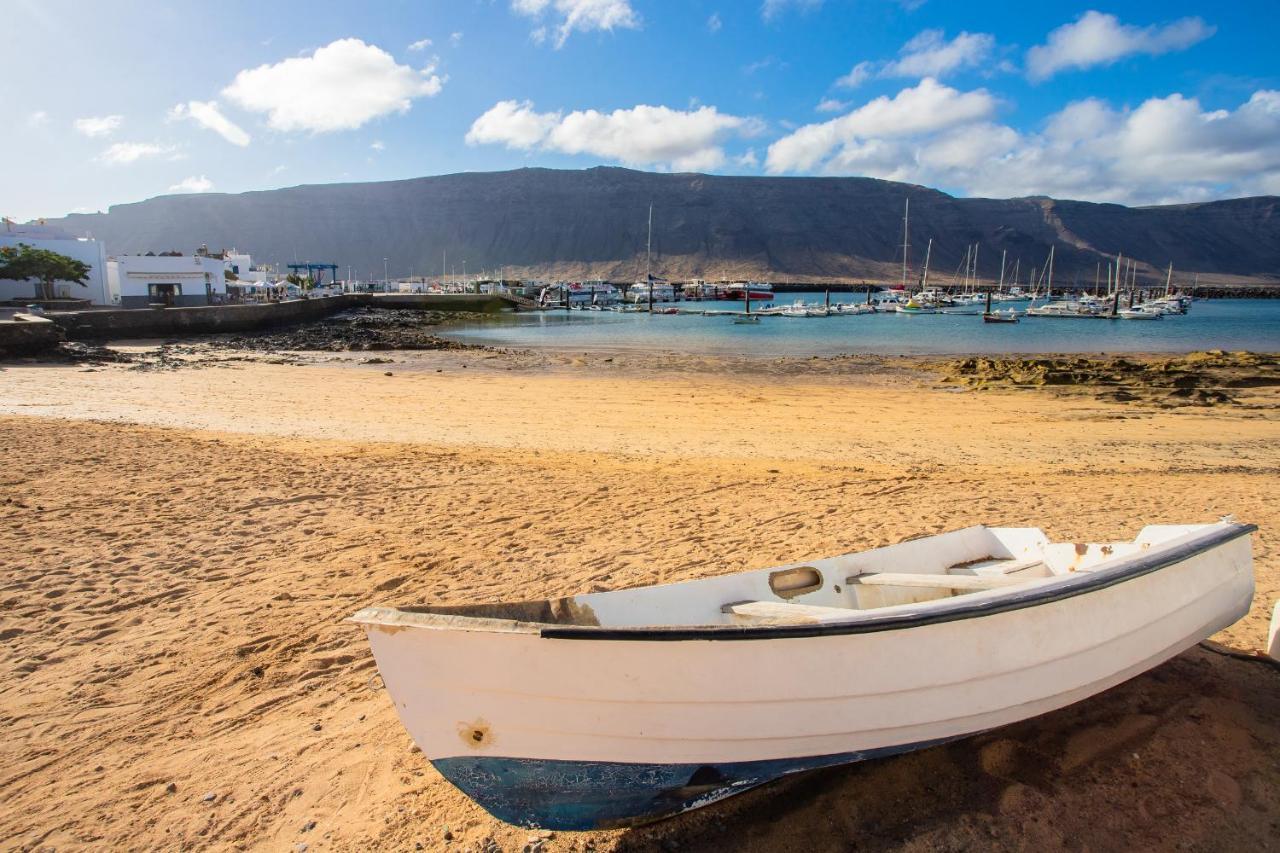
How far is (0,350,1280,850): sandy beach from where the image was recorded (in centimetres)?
336

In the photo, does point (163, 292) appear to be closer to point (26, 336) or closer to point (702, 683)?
point (26, 336)

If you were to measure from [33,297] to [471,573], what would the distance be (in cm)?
4742

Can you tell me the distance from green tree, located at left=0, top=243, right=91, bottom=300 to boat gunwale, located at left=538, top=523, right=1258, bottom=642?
49220 millimetres

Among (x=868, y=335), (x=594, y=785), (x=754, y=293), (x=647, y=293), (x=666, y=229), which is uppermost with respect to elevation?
(x=666, y=229)

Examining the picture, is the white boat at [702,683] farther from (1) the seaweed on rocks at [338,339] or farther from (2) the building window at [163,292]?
(2) the building window at [163,292]

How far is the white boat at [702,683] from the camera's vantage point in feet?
9.27

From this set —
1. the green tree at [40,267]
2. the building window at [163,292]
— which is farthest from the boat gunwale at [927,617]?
the building window at [163,292]

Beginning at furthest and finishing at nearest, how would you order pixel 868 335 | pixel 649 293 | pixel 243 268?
pixel 649 293, pixel 243 268, pixel 868 335

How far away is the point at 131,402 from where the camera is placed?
14.8m

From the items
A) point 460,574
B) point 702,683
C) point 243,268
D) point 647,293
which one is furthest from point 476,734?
point 647,293

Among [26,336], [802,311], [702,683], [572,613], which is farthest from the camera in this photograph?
[802,311]

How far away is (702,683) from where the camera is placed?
9.55 feet

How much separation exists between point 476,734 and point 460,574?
128 inches

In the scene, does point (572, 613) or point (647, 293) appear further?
point (647, 293)
